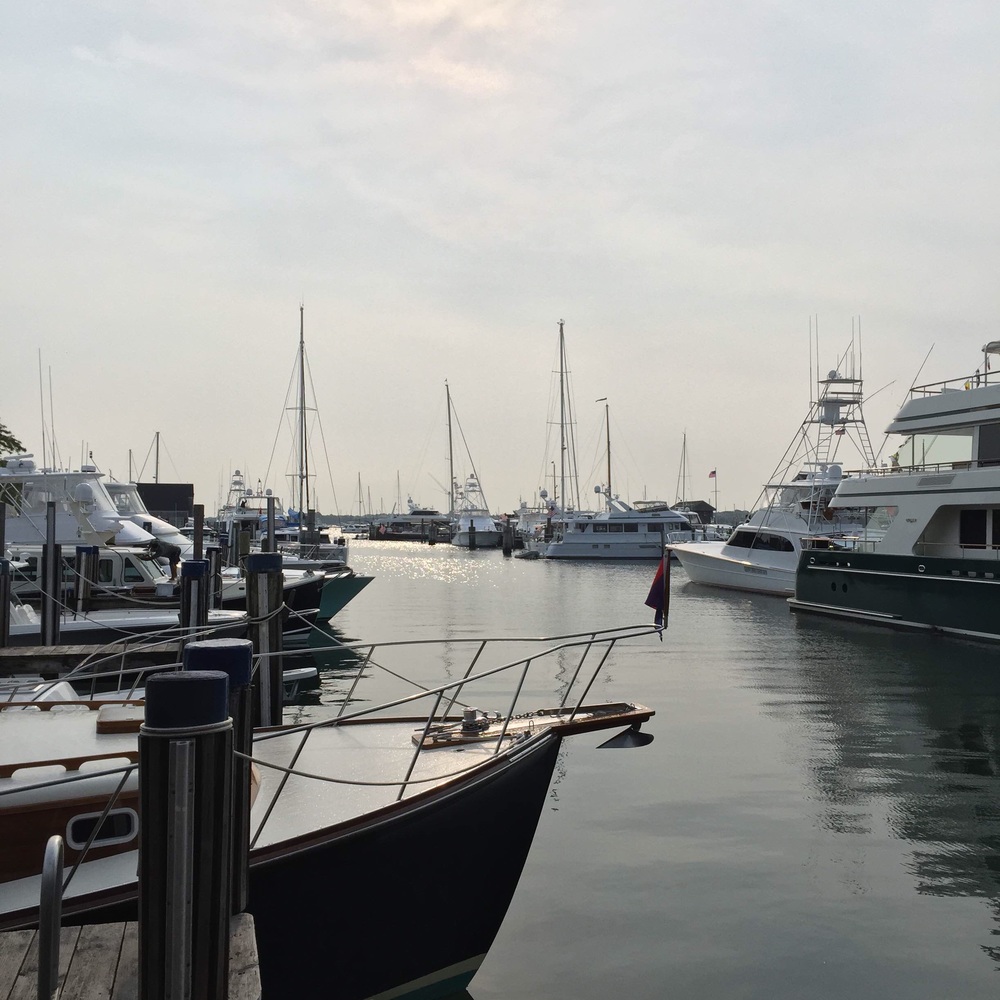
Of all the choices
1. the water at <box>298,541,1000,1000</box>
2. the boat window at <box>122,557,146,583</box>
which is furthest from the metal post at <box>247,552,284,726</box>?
the boat window at <box>122,557,146,583</box>

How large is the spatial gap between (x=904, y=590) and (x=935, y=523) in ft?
6.68

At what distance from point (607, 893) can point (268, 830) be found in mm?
3564

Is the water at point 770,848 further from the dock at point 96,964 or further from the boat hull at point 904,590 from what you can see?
the boat hull at point 904,590

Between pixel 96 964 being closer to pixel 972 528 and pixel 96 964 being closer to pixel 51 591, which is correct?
pixel 51 591

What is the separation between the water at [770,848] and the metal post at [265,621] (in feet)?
11.3

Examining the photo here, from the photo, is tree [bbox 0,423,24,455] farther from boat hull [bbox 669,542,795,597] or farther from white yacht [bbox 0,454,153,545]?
boat hull [bbox 669,542,795,597]

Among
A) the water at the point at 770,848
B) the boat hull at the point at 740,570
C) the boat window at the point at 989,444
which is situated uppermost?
the boat window at the point at 989,444

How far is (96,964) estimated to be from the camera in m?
4.11

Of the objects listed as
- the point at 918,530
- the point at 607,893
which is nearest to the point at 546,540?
the point at 918,530

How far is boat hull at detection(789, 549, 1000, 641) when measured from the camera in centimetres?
2348

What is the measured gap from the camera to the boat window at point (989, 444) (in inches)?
953

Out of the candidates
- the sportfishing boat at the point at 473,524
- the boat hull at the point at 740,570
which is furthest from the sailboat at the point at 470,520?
the boat hull at the point at 740,570

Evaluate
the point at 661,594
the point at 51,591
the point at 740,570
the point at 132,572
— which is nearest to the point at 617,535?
the point at 740,570

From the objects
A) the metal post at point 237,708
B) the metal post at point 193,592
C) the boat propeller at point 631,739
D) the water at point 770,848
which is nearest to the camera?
the metal post at point 237,708
